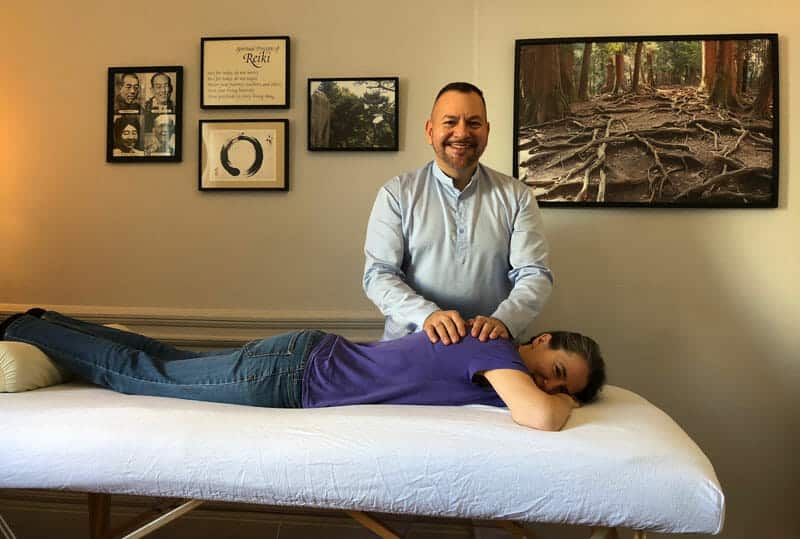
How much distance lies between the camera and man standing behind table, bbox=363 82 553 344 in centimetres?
166

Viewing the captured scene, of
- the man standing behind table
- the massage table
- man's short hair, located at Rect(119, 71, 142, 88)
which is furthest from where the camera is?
man's short hair, located at Rect(119, 71, 142, 88)

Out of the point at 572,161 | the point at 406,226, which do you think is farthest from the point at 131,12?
the point at 572,161

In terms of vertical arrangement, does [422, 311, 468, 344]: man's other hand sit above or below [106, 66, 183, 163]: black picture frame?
below

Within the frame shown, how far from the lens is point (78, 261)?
2279 millimetres

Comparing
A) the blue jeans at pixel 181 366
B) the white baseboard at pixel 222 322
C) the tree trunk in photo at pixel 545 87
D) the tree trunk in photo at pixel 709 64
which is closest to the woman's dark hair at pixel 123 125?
the white baseboard at pixel 222 322

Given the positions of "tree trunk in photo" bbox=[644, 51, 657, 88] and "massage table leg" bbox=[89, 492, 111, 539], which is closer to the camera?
"massage table leg" bbox=[89, 492, 111, 539]

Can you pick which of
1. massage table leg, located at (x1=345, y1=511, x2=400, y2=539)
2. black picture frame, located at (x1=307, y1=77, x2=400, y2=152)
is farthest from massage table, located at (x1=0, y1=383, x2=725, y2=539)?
black picture frame, located at (x1=307, y1=77, x2=400, y2=152)

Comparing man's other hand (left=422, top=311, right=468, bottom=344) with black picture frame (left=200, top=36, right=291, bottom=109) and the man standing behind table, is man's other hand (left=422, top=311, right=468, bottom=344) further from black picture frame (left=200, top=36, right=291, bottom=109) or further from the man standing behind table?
black picture frame (left=200, top=36, right=291, bottom=109)

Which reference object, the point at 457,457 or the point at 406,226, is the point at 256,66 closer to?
the point at 406,226

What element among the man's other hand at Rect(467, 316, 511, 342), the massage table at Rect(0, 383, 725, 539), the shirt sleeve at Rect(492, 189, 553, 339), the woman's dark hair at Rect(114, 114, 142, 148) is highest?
the woman's dark hair at Rect(114, 114, 142, 148)

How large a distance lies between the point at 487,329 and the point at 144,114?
5.21 feet

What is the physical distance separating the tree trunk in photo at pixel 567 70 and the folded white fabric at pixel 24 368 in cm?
177

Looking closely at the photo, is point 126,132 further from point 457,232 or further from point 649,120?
point 649,120

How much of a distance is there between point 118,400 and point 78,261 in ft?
3.71
